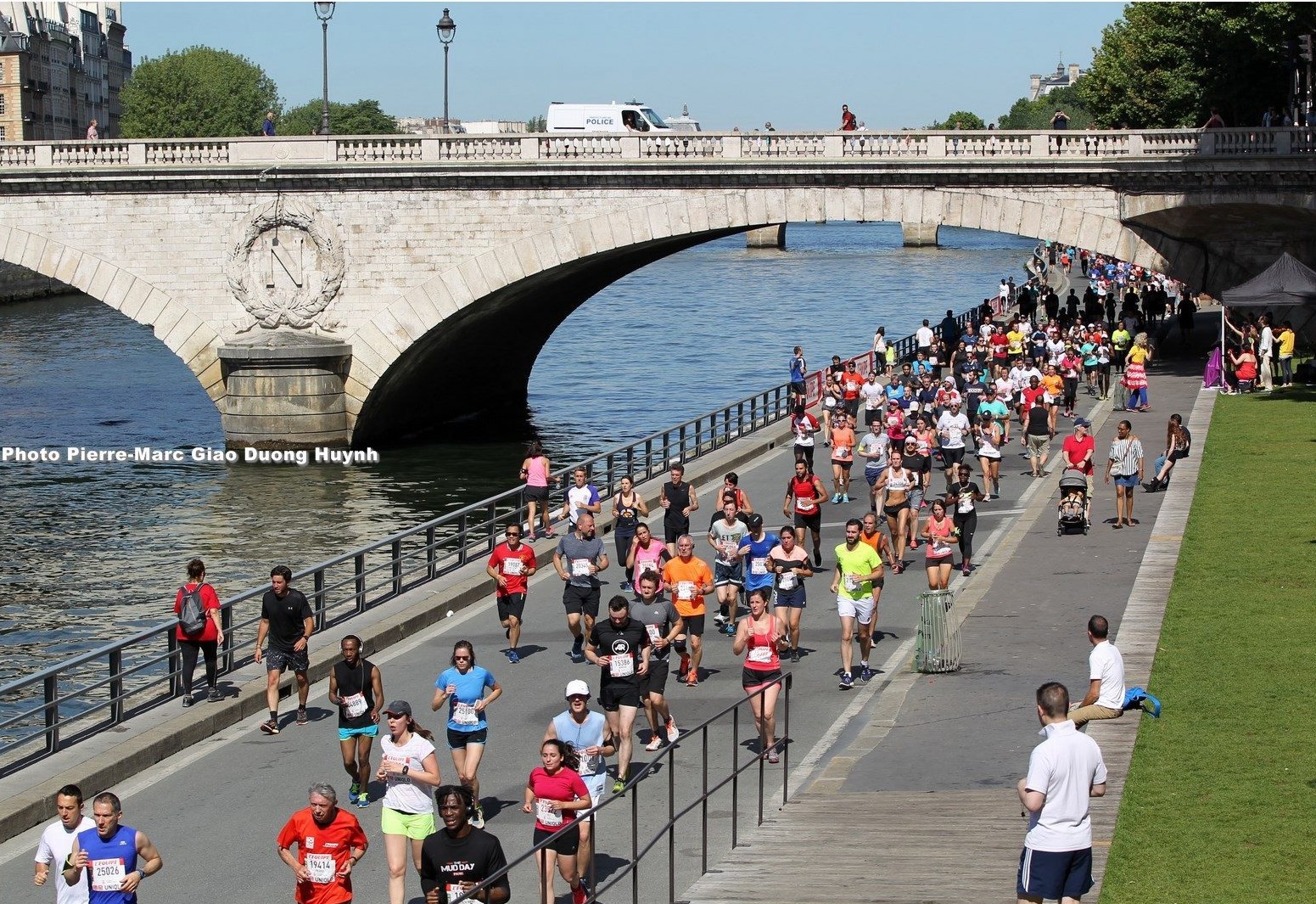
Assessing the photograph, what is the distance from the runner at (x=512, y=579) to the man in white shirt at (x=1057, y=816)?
10.5 meters

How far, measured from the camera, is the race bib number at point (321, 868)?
1140 centimetres

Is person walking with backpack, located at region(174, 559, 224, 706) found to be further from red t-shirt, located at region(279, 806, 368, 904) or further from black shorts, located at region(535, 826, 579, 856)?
black shorts, located at region(535, 826, 579, 856)

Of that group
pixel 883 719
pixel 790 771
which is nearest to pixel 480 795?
pixel 790 771

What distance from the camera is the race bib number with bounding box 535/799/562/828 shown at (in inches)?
482

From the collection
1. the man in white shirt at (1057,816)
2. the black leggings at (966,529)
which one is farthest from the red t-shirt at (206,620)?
the black leggings at (966,529)

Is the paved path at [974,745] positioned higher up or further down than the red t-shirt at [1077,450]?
further down

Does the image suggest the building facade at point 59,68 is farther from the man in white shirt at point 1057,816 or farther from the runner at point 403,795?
the man in white shirt at point 1057,816

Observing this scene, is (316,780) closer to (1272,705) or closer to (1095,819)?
(1095,819)

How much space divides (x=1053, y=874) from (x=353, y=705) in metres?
6.88

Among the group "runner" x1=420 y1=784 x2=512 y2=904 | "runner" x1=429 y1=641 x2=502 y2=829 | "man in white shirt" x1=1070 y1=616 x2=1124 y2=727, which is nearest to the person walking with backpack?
"runner" x1=429 y1=641 x2=502 y2=829

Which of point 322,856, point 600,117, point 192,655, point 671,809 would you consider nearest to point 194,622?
point 192,655

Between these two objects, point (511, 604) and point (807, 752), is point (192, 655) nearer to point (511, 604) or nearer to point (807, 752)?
point (511, 604)

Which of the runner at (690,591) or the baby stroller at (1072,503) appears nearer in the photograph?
the runner at (690,591)

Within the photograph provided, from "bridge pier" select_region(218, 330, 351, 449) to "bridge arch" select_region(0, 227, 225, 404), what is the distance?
2.74 feet
